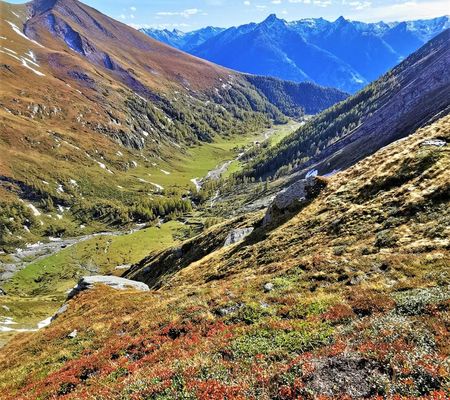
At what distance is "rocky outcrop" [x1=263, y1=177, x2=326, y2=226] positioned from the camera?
5541 centimetres

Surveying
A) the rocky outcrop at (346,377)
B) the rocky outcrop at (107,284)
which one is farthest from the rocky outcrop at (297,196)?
the rocky outcrop at (346,377)

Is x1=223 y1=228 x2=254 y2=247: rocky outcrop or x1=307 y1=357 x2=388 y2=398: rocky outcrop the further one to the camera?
x1=223 y1=228 x2=254 y2=247: rocky outcrop

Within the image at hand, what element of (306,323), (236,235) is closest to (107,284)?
(236,235)

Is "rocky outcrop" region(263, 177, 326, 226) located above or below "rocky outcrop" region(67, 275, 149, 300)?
above

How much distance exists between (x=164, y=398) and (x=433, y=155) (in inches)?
1498

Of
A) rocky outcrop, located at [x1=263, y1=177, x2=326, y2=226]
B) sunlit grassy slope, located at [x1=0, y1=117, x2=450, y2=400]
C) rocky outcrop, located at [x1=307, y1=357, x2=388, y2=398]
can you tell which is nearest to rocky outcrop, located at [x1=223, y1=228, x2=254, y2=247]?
rocky outcrop, located at [x1=263, y1=177, x2=326, y2=226]

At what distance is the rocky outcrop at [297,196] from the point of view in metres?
55.4

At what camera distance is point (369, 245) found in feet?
102

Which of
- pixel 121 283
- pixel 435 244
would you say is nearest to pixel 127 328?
pixel 435 244

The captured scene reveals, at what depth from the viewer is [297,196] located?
56562mm

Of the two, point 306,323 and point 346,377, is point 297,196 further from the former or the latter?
point 346,377

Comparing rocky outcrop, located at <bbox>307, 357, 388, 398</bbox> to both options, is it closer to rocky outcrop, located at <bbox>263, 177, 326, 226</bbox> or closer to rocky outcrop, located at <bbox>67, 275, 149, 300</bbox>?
rocky outcrop, located at <bbox>263, 177, 326, 226</bbox>

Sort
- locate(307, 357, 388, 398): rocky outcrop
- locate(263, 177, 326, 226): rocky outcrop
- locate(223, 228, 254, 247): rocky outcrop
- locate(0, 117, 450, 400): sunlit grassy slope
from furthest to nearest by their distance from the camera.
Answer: locate(223, 228, 254, 247): rocky outcrop, locate(263, 177, 326, 226): rocky outcrop, locate(0, 117, 450, 400): sunlit grassy slope, locate(307, 357, 388, 398): rocky outcrop

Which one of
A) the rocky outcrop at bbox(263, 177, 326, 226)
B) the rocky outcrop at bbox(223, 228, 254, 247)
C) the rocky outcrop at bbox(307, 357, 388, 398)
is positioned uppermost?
the rocky outcrop at bbox(307, 357, 388, 398)
